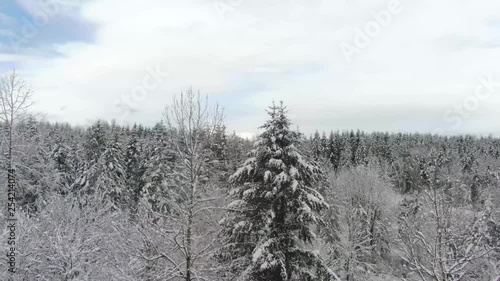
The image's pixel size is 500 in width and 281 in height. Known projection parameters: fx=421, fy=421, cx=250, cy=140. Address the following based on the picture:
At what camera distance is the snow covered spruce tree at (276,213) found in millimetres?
15820

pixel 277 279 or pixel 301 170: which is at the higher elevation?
pixel 301 170

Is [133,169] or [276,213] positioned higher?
[276,213]

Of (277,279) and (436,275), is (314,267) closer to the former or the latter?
(277,279)

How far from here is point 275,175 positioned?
1617cm

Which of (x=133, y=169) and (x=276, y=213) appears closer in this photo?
(x=276, y=213)

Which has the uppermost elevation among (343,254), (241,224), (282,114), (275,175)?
(282,114)

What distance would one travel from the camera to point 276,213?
53.6ft

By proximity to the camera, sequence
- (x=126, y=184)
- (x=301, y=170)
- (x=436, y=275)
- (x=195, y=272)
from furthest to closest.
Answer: (x=126, y=184)
(x=301, y=170)
(x=195, y=272)
(x=436, y=275)

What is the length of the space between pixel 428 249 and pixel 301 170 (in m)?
7.27

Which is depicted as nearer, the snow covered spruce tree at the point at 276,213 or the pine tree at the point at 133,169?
the snow covered spruce tree at the point at 276,213

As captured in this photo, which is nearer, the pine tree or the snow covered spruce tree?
the snow covered spruce tree

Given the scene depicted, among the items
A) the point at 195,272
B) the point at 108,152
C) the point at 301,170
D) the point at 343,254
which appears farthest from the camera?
the point at 108,152

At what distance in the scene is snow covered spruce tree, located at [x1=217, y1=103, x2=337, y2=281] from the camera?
15820 millimetres

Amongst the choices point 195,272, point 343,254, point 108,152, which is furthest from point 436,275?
point 108,152
